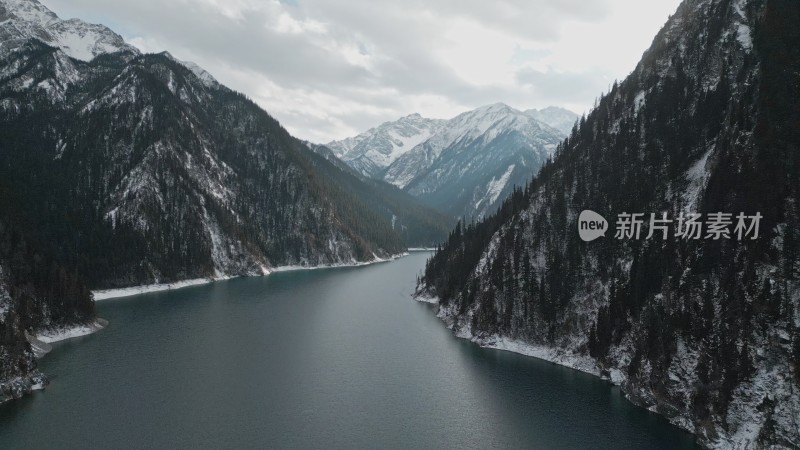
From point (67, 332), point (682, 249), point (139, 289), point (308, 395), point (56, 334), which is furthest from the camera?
point (139, 289)

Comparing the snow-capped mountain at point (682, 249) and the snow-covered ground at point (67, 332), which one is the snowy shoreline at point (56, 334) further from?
the snow-capped mountain at point (682, 249)

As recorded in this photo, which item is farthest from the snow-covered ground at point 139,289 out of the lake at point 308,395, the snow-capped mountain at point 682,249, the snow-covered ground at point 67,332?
the snow-capped mountain at point 682,249

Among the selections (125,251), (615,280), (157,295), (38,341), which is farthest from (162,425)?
(125,251)

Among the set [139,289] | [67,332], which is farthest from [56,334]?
[139,289]

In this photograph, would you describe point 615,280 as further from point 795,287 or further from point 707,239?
point 795,287

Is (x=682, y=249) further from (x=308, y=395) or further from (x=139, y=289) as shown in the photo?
(x=139, y=289)

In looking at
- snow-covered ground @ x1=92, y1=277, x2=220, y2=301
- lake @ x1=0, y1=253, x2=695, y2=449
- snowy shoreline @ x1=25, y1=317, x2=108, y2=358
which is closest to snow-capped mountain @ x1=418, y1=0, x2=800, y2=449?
lake @ x1=0, y1=253, x2=695, y2=449
